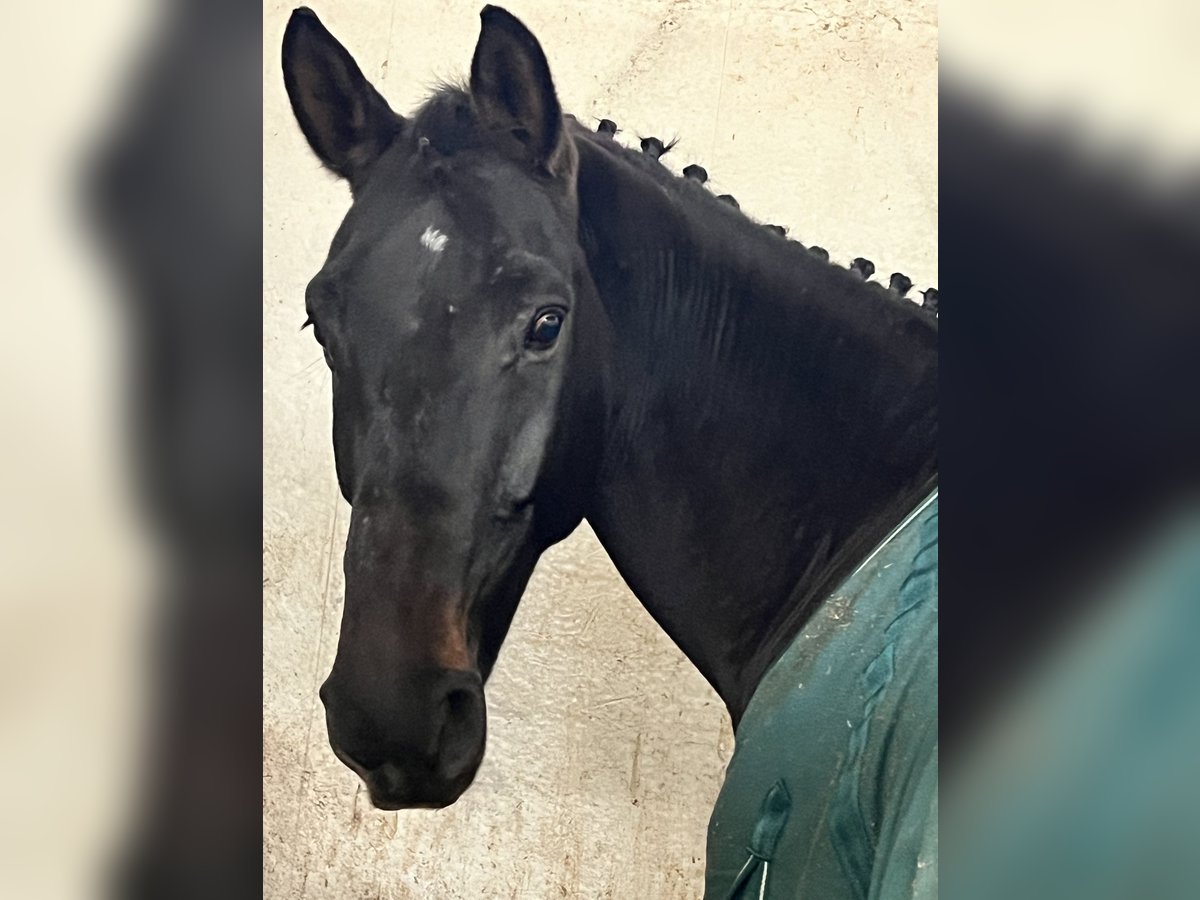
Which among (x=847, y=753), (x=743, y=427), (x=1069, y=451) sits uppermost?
(x=1069, y=451)

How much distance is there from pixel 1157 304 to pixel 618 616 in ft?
2.55

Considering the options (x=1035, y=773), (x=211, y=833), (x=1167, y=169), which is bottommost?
(x=211, y=833)

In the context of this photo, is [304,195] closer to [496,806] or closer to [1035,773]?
[496,806]

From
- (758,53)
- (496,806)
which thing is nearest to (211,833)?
(496,806)

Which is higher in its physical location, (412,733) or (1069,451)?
(1069,451)

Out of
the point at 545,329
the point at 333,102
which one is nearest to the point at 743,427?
the point at 545,329

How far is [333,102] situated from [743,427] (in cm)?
65

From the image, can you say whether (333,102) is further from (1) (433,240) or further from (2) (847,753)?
(2) (847,753)

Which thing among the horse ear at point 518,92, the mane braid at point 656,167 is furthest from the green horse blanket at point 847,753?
the horse ear at point 518,92

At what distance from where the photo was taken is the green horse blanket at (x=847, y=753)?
1087 millimetres

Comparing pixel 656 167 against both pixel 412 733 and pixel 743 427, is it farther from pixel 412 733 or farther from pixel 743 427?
pixel 412 733

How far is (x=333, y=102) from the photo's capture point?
1140 millimetres

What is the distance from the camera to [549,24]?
3.72 ft

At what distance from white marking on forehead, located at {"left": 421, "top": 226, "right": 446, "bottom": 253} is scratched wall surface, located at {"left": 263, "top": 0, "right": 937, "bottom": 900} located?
0.13 m
